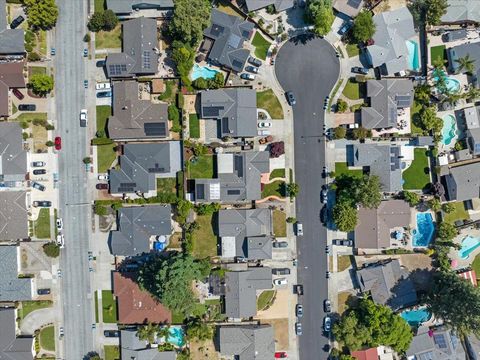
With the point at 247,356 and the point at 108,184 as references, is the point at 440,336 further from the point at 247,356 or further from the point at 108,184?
the point at 108,184

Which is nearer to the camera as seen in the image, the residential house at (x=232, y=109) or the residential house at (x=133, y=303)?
the residential house at (x=232, y=109)

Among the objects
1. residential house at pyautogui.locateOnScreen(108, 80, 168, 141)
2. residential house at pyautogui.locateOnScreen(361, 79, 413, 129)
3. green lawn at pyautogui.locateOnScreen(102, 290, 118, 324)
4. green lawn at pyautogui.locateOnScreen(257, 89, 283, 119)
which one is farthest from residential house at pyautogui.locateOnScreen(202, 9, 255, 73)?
green lawn at pyautogui.locateOnScreen(102, 290, 118, 324)

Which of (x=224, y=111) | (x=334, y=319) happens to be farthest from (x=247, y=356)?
(x=224, y=111)

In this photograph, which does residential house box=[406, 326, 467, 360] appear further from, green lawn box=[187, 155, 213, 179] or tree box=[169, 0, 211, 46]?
tree box=[169, 0, 211, 46]

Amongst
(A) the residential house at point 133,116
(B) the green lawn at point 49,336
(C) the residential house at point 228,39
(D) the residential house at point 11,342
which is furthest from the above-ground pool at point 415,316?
(D) the residential house at point 11,342

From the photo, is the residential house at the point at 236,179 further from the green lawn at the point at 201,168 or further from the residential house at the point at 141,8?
the residential house at the point at 141,8

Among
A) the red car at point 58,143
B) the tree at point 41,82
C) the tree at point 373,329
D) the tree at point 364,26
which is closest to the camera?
the tree at point 373,329
